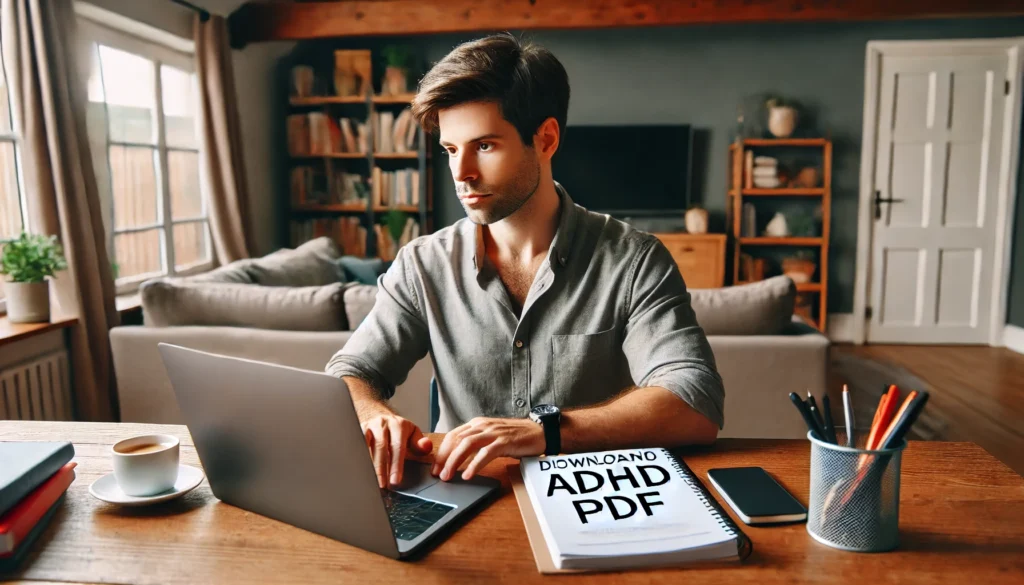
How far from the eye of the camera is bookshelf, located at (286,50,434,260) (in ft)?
17.0

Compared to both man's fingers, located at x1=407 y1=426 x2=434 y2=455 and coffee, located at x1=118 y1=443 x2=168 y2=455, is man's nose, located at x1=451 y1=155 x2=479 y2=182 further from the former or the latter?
coffee, located at x1=118 y1=443 x2=168 y2=455

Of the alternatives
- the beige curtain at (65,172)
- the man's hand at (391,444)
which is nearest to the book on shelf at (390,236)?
the beige curtain at (65,172)

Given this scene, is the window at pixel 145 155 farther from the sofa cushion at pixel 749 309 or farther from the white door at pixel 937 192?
the white door at pixel 937 192

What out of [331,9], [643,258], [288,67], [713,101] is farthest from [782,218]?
[643,258]

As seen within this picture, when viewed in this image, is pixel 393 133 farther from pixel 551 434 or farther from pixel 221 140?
pixel 551 434

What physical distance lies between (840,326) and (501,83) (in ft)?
15.6

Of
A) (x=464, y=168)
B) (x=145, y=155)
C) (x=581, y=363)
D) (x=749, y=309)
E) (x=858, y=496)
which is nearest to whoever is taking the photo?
(x=858, y=496)

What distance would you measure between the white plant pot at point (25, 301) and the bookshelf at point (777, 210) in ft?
13.4

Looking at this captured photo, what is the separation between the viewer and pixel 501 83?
118 cm

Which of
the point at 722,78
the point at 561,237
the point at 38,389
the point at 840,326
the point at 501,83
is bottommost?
the point at 840,326

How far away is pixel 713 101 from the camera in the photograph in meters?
5.26

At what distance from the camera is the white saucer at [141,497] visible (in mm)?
837

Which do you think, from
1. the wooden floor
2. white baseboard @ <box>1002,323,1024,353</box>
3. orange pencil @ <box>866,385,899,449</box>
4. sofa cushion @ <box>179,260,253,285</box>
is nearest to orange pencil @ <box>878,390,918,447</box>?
orange pencil @ <box>866,385,899,449</box>

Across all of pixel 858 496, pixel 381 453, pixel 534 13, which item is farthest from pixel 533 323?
pixel 534 13
